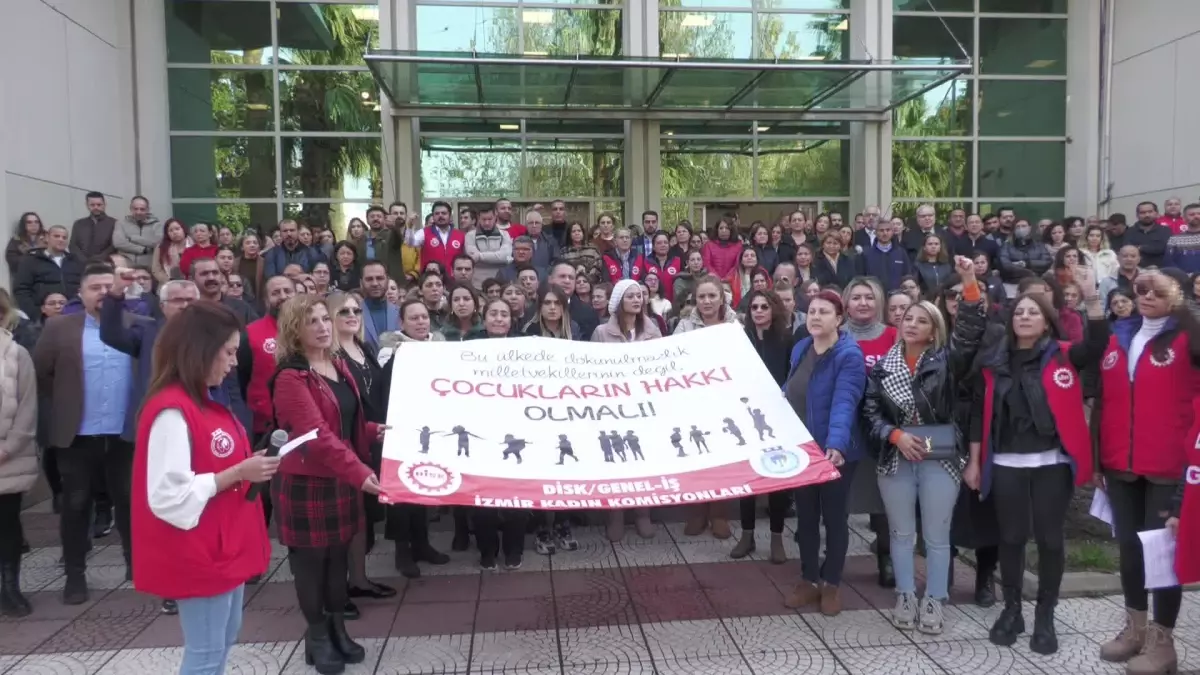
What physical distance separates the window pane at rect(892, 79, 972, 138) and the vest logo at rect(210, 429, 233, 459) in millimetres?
15582

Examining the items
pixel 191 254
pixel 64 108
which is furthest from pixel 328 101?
pixel 191 254

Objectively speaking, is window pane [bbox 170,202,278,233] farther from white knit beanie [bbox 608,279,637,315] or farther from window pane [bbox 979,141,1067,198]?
window pane [bbox 979,141,1067,198]

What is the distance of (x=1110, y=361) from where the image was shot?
14.3ft

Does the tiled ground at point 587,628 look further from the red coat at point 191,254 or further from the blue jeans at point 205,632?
the red coat at point 191,254

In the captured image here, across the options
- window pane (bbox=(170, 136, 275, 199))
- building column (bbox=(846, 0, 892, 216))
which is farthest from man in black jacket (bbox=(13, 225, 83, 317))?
building column (bbox=(846, 0, 892, 216))

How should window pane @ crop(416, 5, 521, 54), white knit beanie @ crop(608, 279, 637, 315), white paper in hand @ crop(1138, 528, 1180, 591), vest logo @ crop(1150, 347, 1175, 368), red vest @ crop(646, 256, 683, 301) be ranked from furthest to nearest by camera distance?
window pane @ crop(416, 5, 521, 54) < red vest @ crop(646, 256, 683, 301) < white knit beanie @ crop(608, 279, 637, 315) < vest logo @ crop(1150, 347, 1175, 368) < white paper in hand @ crop(1138, 528, 1180, 591)

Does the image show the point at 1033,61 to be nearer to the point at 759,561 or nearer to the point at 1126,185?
the point at 1126,185

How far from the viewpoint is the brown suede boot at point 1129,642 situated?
4.33 m

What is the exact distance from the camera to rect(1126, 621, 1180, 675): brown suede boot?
4.14 metres

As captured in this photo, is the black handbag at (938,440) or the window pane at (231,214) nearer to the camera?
the black handbag at (938,440)

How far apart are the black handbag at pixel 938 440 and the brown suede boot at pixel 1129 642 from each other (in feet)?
3.98

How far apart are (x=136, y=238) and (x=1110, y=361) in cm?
1144

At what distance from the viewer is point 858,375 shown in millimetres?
4781

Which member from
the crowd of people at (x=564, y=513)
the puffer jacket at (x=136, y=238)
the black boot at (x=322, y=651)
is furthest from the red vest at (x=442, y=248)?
the black boot at (x=322, y=651)
